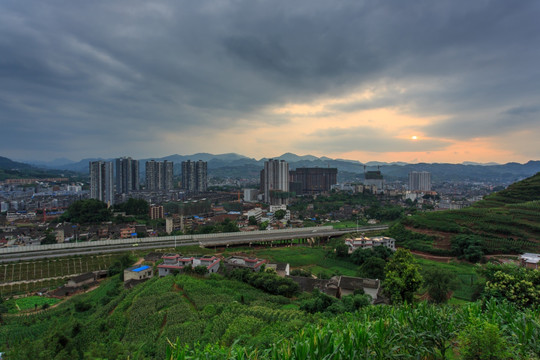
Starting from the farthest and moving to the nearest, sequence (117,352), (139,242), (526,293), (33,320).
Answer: (139,242), (33,320), (526,293), (117,352)

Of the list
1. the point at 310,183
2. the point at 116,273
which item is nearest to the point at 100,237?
the point at 116,273

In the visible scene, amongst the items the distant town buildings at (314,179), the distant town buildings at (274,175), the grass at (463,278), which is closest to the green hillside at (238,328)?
the grass at (463,278)

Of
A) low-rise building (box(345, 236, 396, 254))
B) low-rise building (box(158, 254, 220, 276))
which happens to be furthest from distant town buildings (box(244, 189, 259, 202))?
low-rise building (box(158, 254, 220, 276))

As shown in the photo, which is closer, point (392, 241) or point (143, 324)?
point (143, 324)

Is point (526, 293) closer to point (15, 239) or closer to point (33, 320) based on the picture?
point (33, 320)

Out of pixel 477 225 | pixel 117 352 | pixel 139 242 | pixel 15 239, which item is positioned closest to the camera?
pixel 117 352

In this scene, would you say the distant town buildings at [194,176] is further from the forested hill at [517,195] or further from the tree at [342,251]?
the forested hill at [517,195]
